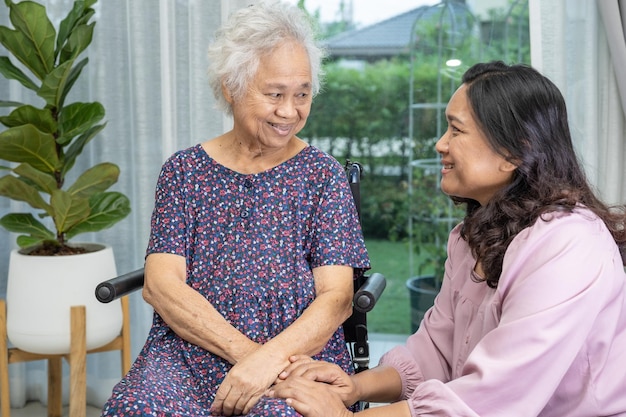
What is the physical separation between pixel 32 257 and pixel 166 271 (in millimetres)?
935

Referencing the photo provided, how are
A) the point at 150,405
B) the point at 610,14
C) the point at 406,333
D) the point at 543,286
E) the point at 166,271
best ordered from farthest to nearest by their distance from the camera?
the point at 406,333
the point at 610,14
the point at 166,271
the point at 150,405
the point at 543,286

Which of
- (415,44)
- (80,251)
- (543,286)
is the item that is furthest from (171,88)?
(543,286)

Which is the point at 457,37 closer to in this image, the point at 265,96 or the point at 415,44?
the point at 415,44

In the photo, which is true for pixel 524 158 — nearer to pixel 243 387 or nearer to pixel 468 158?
pixel 468 158

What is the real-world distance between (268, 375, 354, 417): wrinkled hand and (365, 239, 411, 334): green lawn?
173 centimetres

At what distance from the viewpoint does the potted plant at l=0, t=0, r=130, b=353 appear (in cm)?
272

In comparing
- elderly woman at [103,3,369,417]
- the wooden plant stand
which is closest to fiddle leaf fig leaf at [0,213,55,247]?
the wooden plant stand

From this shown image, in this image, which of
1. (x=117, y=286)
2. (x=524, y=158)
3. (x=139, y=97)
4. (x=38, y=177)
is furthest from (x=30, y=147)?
(x=524, y=158)

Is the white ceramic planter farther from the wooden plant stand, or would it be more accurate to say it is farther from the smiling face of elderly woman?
the smiling face of elderly woman

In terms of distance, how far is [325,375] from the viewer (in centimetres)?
184

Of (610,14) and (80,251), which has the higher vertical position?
(610,14)

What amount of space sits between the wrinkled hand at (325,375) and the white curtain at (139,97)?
4.72 feet

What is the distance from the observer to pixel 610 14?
9.11 feet

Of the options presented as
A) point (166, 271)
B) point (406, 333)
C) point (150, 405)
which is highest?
point (166, 271)
